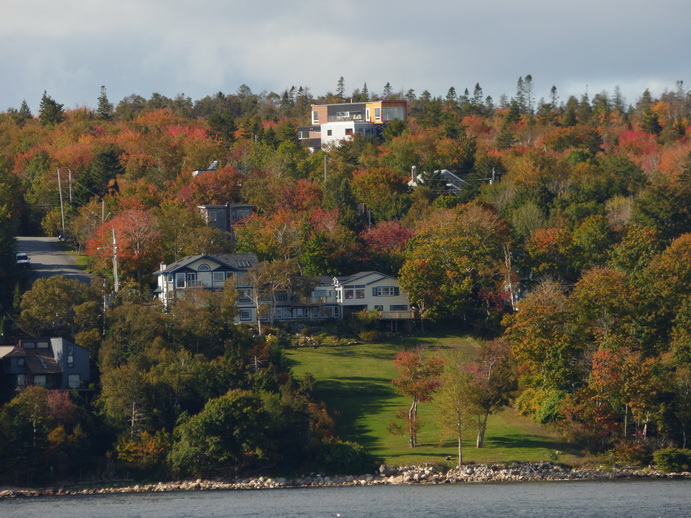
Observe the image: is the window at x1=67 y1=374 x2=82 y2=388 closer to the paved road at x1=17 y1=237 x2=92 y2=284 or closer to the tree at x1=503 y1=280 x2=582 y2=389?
the paved road at x1=17 y1=237 x2=92 y2=284

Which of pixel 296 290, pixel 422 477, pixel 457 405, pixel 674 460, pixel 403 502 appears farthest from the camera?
pixel 296 290

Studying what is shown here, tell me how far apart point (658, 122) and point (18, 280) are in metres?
88.3

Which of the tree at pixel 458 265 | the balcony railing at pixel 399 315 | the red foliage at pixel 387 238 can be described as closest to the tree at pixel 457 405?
the tree at pixel 458 265

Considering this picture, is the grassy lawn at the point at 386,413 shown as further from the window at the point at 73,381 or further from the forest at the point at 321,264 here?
the window at the point at 73,381

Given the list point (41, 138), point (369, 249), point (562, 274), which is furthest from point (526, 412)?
point (41, 138)

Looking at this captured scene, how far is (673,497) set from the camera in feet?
164

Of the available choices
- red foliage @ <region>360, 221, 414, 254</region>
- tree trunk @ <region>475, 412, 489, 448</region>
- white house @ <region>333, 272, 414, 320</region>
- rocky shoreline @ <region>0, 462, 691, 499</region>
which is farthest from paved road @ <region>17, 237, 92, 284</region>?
tree trunk @ <region>475, 412, 489, 448</region>

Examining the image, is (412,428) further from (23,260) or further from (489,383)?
(23,260)

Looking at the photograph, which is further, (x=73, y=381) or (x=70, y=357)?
(x=70, y=357)

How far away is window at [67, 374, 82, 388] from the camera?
204ft

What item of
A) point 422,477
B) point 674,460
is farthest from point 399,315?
point 674,460

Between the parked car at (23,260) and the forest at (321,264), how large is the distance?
333 centimetres

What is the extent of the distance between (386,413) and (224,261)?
67.6 feet

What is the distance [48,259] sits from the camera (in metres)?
87.8
